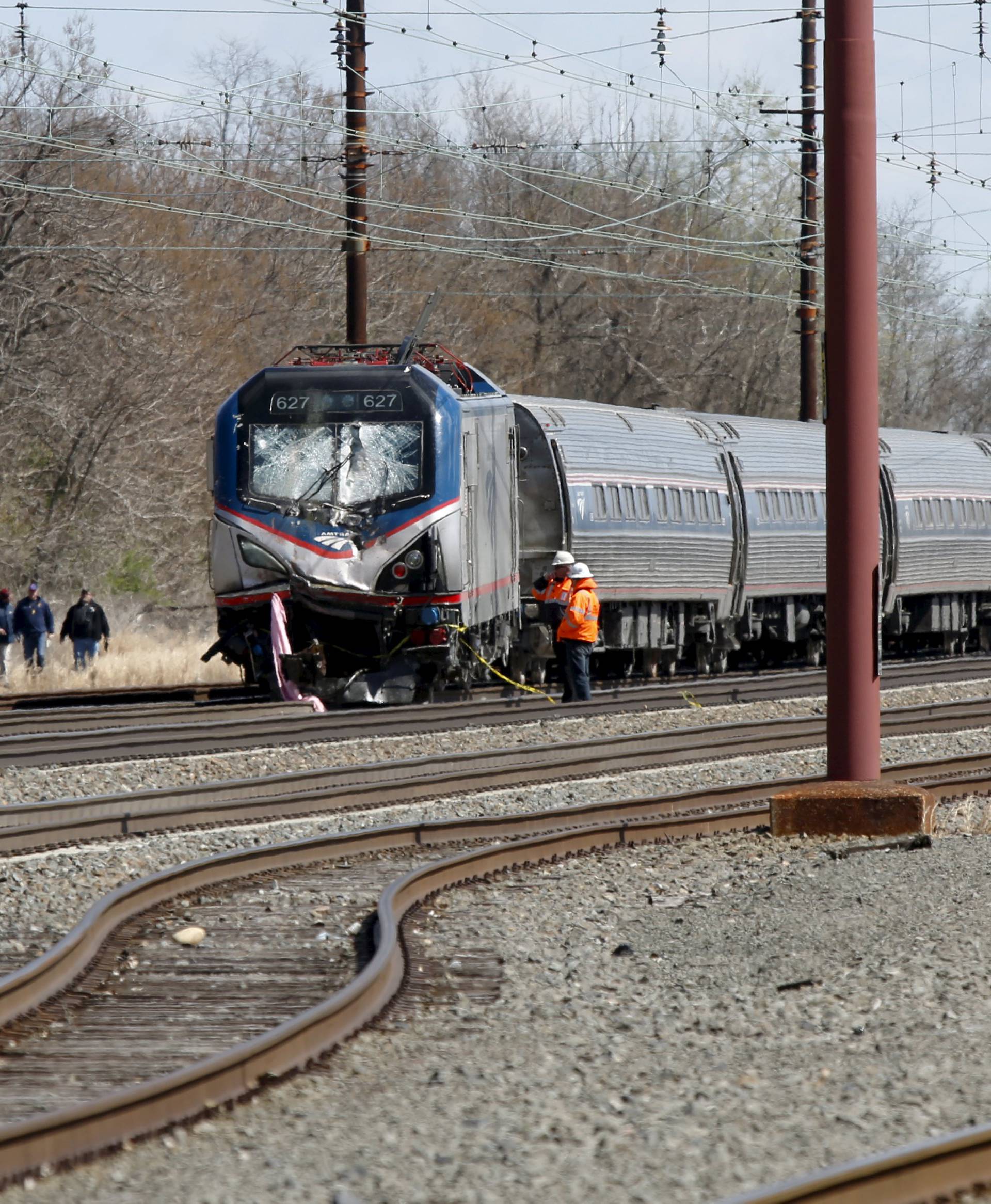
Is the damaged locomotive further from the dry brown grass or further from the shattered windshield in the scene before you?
the dry brown grass

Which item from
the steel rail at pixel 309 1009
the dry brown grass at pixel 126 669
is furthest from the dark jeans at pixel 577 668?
the steel rail at pixel 309 1009

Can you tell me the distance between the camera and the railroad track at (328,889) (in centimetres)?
494

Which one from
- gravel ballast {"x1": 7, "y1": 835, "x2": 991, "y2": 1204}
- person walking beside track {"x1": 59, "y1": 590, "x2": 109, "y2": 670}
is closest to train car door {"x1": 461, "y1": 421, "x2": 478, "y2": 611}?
person walking beside track {"x1": 59, "y1": 590, "x2": 109, "y2": 670}

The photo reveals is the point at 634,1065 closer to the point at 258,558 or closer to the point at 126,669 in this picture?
the point at 258,558

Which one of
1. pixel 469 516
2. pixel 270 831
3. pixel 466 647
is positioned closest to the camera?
pixel 270 831

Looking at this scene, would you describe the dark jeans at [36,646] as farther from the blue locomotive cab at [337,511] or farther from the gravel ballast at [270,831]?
the gravel ballast at [270,831]

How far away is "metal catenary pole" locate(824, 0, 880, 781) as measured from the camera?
11.2 meters

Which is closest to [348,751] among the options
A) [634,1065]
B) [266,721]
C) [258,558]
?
[266,721]

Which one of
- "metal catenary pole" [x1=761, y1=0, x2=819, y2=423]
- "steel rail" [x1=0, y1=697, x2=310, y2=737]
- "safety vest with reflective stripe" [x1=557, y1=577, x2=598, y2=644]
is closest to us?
"steel rail" [x1=0, y1=697, x2=310, y2=737]

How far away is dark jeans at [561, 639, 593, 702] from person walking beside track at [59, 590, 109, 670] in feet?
27.9

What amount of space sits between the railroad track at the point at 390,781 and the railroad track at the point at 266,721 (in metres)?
1.66

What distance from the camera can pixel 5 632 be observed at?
25.3 meters

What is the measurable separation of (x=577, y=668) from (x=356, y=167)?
8.18 meters

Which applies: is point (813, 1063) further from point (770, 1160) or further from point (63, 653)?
point (63, 653)
